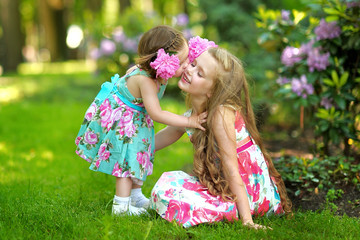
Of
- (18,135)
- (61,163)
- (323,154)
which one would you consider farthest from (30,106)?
(323,154)

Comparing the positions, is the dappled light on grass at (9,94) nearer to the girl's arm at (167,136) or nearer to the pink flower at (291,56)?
the girl's arm at (167,136)

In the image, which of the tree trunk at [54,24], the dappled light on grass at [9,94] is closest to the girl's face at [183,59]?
the dappled light on grass at [9,94]

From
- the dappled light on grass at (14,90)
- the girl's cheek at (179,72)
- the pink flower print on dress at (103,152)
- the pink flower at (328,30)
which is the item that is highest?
the pink flower at (328,30)

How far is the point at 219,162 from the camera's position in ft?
9.38

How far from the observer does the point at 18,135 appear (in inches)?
221

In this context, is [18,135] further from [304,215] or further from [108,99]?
[304,215]

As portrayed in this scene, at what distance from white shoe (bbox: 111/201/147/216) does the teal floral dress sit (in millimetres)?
205

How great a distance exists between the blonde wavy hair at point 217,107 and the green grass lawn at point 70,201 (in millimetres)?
283

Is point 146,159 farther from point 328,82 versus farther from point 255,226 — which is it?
point 328,82

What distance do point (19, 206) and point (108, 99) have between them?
3.09 feet

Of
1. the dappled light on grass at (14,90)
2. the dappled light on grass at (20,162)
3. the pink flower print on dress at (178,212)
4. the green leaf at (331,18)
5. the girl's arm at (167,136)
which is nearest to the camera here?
the pink flower print on dress at (178,212)

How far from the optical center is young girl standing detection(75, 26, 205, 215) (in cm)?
275

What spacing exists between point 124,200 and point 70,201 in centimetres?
47

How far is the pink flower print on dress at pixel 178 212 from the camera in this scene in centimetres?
263
